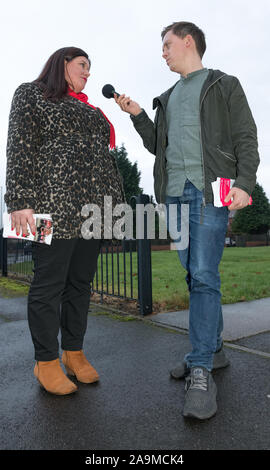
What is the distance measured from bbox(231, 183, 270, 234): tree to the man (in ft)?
141

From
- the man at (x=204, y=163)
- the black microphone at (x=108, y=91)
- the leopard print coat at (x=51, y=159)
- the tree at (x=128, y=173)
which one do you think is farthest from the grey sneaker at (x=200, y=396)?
the tree at (x=128, y=173)

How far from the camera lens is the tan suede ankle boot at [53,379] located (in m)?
2.18

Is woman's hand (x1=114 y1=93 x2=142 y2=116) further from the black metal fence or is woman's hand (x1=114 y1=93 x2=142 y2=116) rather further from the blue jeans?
the black metal fence

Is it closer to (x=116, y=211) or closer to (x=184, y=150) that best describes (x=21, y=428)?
(x=116, y=211)

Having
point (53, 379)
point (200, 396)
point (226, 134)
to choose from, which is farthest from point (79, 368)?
point (226, 134)

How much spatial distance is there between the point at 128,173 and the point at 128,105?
33.6 meters

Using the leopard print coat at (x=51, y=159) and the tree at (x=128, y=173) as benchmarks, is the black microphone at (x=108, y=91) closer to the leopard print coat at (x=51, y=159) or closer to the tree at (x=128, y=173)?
the leopard print coat at (x=51, y=159)

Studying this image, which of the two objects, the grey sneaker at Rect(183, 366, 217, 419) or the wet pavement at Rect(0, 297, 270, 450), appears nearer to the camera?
the wet pavement at Rect(0, 297, 270, 450)

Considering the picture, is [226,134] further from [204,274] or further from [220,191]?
[204,274]

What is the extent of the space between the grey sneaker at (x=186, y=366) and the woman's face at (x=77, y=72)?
1900mm

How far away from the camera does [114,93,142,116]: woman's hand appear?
247 cm

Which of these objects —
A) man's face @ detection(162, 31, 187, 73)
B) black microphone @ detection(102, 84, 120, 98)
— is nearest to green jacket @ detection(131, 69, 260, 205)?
man's face @ detection(162, 31, 187, 73)
